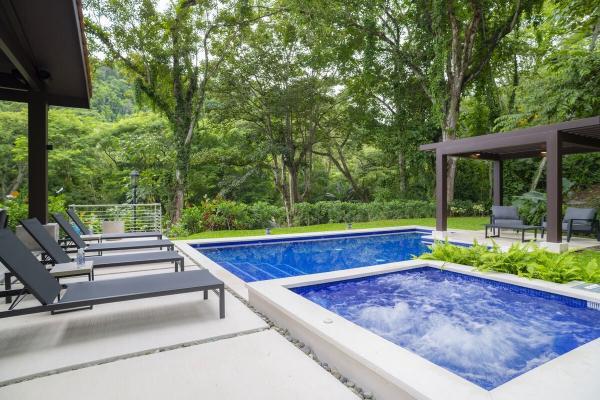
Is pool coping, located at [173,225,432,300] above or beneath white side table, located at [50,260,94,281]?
beneath

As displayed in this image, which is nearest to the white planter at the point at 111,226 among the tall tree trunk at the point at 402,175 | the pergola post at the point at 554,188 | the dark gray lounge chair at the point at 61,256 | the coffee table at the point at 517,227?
the dark gray lounge chair at the point at 61,256

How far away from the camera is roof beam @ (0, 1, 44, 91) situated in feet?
13.2

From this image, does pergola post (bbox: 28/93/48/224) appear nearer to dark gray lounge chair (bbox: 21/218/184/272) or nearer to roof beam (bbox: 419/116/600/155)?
dark gray lounge chair (bbox: 21/218/184/272)

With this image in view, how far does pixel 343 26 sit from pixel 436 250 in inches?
526

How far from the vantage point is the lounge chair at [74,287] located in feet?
9.54

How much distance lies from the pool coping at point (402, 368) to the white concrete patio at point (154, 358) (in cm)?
17

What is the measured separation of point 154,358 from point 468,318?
3.36m

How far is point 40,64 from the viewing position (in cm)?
569

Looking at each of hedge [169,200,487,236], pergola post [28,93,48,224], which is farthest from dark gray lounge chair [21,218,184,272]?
hedge [169,200,487,236]

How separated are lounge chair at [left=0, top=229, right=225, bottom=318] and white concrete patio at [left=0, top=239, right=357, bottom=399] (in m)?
0.28

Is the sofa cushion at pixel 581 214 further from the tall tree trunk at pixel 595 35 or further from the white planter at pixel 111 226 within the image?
the white planter at pixel 111 226

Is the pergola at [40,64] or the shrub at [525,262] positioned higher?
the pergola at [40,64]

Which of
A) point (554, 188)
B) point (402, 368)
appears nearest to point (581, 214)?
point (554, 188)

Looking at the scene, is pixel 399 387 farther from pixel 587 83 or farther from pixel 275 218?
pixel 587 83
